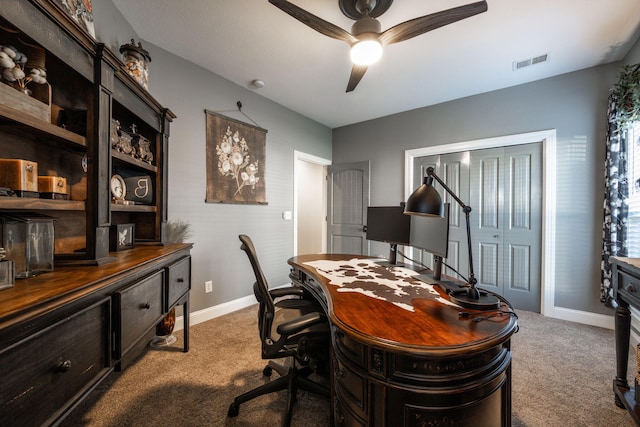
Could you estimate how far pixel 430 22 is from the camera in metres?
1.59

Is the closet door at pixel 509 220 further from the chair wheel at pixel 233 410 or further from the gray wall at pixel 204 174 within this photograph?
the chair wheel at pixel 233 410

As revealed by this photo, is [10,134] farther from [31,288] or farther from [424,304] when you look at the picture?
[424,304]

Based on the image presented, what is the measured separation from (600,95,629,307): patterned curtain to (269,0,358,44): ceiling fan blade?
2.67 meters

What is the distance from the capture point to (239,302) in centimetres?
306

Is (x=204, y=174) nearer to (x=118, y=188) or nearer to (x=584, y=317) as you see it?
(x=118, y=188)

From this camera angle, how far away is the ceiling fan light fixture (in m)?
1.75

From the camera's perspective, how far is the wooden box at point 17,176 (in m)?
0.92

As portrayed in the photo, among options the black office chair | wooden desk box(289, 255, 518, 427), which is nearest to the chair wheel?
the black office chair

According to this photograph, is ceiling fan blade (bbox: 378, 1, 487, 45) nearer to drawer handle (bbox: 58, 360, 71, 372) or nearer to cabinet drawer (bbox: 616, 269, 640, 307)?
cabinet drawer (bbox: 616, 269, 640, 307)

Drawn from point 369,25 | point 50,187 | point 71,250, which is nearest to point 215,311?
point 71,250

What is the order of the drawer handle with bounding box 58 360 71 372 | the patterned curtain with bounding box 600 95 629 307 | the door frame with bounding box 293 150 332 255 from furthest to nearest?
the door frame with bounding box 293 150 332 255, the patterned curtain with bounding box 600 95 629 307, the drawer handle with bounding box 58 360 71 372

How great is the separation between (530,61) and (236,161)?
10.8ft

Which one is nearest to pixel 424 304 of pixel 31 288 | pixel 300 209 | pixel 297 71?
pixel 31 288

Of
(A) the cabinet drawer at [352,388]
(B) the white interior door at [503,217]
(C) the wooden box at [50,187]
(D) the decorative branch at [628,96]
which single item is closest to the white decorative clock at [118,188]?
(C) the wooden box at [50,187]
